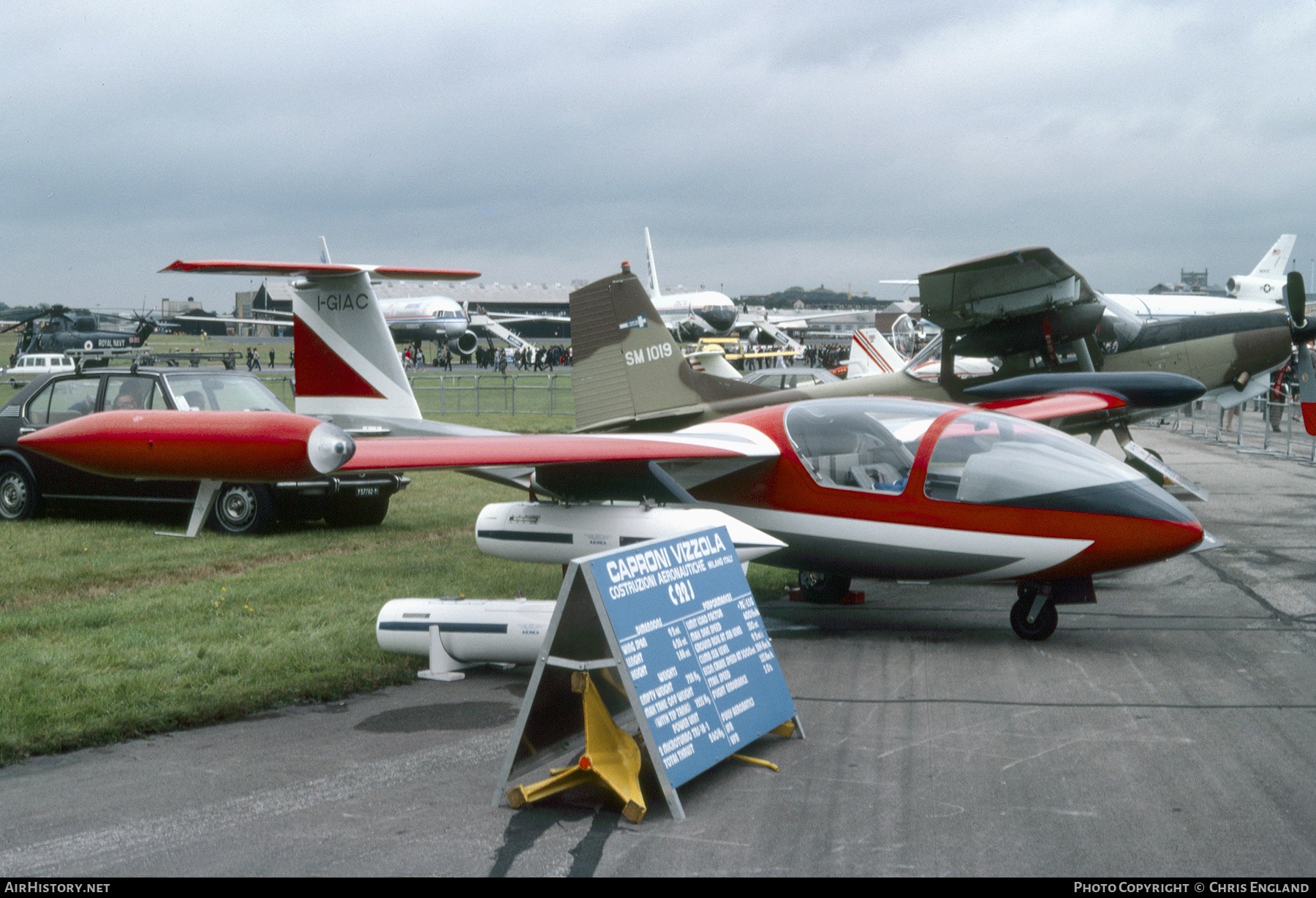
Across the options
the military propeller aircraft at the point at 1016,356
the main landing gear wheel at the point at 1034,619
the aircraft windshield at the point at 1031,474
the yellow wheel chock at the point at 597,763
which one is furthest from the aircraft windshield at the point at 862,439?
the yellow wheel chock at the point at 597,763

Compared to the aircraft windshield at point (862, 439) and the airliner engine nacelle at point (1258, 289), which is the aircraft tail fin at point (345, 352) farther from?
the airliner engine nacelle at point (1258, 289)

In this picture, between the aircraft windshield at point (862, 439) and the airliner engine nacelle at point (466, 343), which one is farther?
the airliner engine nacelle at point (466, 343)

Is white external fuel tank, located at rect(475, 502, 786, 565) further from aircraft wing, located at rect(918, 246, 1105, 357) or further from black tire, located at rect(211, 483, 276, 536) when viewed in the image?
aircraft wing, located at rect(918, 246, 1105, 357)

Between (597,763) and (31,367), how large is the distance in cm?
5003

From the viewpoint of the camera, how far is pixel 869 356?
2995 centimetres

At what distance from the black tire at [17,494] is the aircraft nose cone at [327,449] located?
981 cm

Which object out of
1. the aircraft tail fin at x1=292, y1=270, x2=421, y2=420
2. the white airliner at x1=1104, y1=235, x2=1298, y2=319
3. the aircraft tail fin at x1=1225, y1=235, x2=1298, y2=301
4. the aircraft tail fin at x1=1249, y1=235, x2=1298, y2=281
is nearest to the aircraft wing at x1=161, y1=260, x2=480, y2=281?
the aircraft tail fin at x1=292, y1=270, x2=421, y2=420

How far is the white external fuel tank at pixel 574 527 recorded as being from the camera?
294 inches

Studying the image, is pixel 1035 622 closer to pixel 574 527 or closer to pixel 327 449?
pixel 574 527

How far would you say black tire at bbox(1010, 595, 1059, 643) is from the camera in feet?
24.7

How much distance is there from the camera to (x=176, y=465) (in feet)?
18.9

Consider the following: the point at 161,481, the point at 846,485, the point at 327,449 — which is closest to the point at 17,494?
the point at 161,481

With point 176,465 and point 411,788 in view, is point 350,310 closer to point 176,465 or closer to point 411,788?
point 176,465

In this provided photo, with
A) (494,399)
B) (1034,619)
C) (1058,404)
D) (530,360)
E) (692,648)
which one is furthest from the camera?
(530,360)
